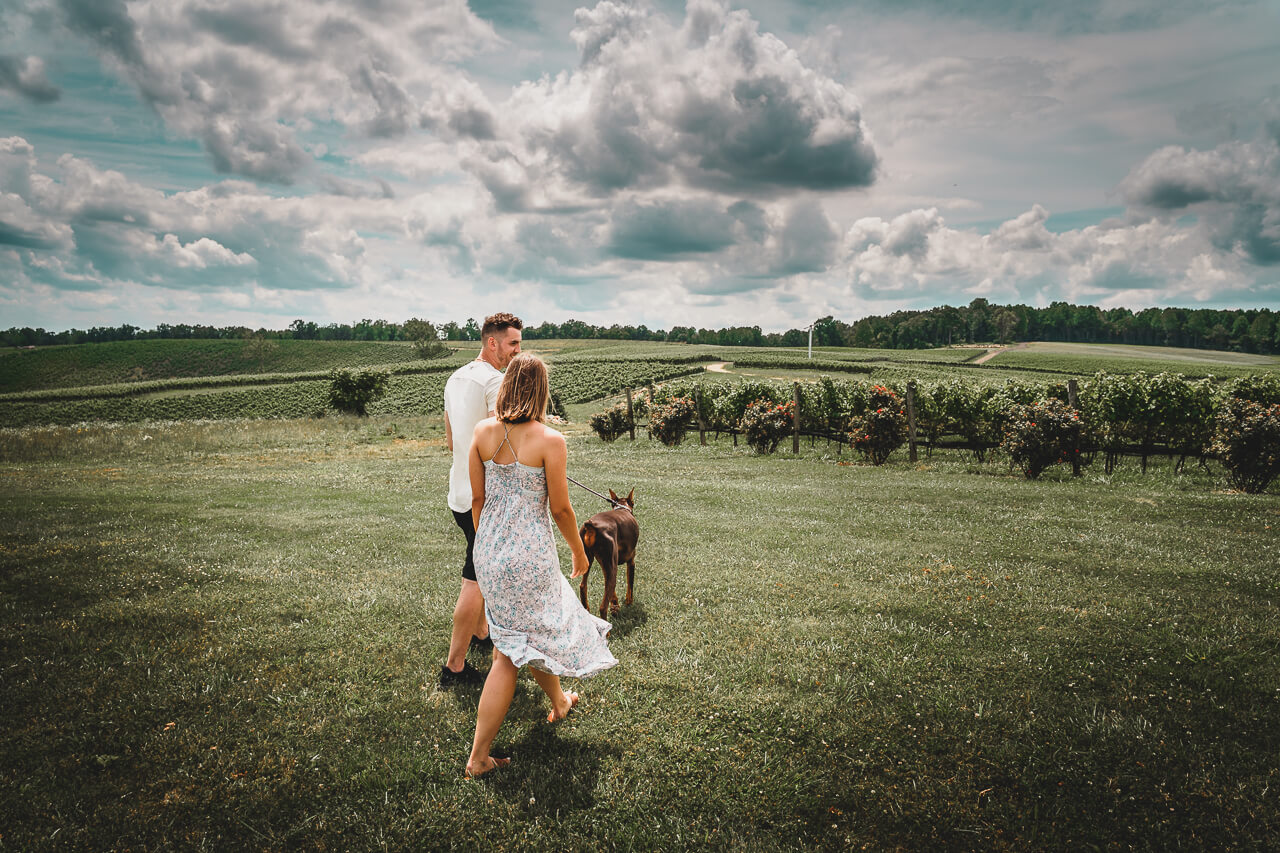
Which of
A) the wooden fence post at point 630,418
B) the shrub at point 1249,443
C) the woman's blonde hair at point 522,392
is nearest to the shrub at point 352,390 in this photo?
the wooden fence post at point 630,418

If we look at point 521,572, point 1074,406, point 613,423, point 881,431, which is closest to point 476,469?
point 521,572

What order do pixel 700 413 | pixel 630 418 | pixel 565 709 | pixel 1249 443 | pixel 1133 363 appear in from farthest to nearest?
pixel 1133 363 < pixel 630 418 < pixel 700 413 < pixel 1249 443 < pixel 565 709

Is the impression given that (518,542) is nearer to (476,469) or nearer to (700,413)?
(476,469)

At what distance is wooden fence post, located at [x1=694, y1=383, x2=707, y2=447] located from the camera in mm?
27112

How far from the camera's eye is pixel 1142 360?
72.4 m

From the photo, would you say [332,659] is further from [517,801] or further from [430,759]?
[517,801]

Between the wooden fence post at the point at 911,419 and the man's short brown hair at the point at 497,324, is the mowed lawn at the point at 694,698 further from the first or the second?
the wooden fence post at the point at 911,419

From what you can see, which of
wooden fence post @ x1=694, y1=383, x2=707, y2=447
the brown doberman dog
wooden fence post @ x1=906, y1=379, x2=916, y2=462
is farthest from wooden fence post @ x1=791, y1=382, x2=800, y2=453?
the brown doberman dog

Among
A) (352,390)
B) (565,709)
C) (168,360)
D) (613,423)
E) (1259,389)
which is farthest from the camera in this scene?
(168,360)

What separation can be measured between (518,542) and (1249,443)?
59.4 ft

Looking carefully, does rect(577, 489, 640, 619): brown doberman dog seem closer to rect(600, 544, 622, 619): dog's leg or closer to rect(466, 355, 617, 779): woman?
rect(600, 544, 622, 619): dog's leg

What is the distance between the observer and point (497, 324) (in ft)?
16.8

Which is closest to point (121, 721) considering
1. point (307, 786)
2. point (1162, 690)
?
point (307, 786)

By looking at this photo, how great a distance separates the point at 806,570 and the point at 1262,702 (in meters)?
4.54
